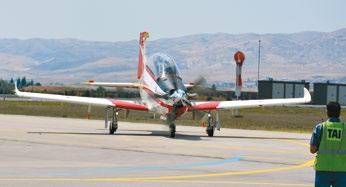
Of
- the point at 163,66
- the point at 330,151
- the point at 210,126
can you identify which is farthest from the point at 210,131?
the point at 330,151

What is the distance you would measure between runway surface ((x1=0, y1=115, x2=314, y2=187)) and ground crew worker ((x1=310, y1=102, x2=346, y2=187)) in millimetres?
5371

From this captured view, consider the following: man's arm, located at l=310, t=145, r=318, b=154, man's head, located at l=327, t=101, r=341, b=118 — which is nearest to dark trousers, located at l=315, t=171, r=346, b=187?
man's arm, located at l=310, t=145, r=318, b=154

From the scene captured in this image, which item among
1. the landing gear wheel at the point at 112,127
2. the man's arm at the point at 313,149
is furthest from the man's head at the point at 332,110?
the landing gear wheel at the point at 112,127

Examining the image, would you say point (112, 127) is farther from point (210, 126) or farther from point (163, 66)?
point (210, 126)

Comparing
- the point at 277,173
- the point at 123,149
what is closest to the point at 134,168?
the point at 277,173

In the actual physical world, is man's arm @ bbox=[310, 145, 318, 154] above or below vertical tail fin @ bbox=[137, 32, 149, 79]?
below

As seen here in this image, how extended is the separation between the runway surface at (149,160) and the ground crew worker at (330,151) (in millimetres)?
5371

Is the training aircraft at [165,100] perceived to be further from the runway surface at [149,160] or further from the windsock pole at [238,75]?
Result: the windsock pole at [238,75]

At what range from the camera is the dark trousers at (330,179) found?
531 inches

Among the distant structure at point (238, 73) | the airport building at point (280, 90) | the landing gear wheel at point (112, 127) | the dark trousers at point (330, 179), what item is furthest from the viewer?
the airport building at point (280, 90)

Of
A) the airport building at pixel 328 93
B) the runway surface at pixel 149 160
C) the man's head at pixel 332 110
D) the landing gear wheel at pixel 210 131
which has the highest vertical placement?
the airport building at pixel 328 93

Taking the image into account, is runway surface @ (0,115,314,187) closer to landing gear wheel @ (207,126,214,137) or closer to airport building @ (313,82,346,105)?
landing gear wheel @ (207,126,214,137)

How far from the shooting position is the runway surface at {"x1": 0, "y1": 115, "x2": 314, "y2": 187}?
19422 mm

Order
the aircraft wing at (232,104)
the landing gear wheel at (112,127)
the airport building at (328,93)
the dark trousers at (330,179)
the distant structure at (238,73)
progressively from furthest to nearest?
the airport building at (328,93)
the distant structure at (238,73)
the landing gear wheel at (112,127)
the aircraft wing at (232,104)
the dark trousers at (330,179)
